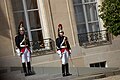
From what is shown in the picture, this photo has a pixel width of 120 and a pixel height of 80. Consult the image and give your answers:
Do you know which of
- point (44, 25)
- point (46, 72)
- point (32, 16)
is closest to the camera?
point (46, 72)

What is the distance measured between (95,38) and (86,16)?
3.99 feet

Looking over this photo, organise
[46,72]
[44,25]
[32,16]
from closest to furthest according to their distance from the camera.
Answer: [46,72] → [44,25] → [32,16]

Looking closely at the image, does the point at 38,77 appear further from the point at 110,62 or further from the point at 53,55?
the point at 110,62

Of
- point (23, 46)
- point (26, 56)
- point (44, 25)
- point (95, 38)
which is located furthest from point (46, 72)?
point (95, 38)

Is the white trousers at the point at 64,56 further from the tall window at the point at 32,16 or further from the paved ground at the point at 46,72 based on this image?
the tall window at the point at 32,16

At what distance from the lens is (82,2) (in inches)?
706

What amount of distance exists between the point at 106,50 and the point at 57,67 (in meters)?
2.60

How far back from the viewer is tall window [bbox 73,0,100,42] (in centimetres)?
1773

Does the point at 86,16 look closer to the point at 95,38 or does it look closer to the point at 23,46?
the point at 95,38

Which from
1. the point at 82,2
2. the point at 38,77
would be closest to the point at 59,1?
the point at 82,2

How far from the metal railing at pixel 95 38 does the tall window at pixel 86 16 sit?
0.41 feet

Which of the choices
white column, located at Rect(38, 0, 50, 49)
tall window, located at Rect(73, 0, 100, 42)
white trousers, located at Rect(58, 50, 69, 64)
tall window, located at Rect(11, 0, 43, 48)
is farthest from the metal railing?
Answer: white trousers, located at Rect(58, 50, 69, 64)

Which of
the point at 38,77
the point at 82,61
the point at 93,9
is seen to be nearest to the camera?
the point at 38,77

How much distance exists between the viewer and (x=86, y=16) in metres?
18.0
